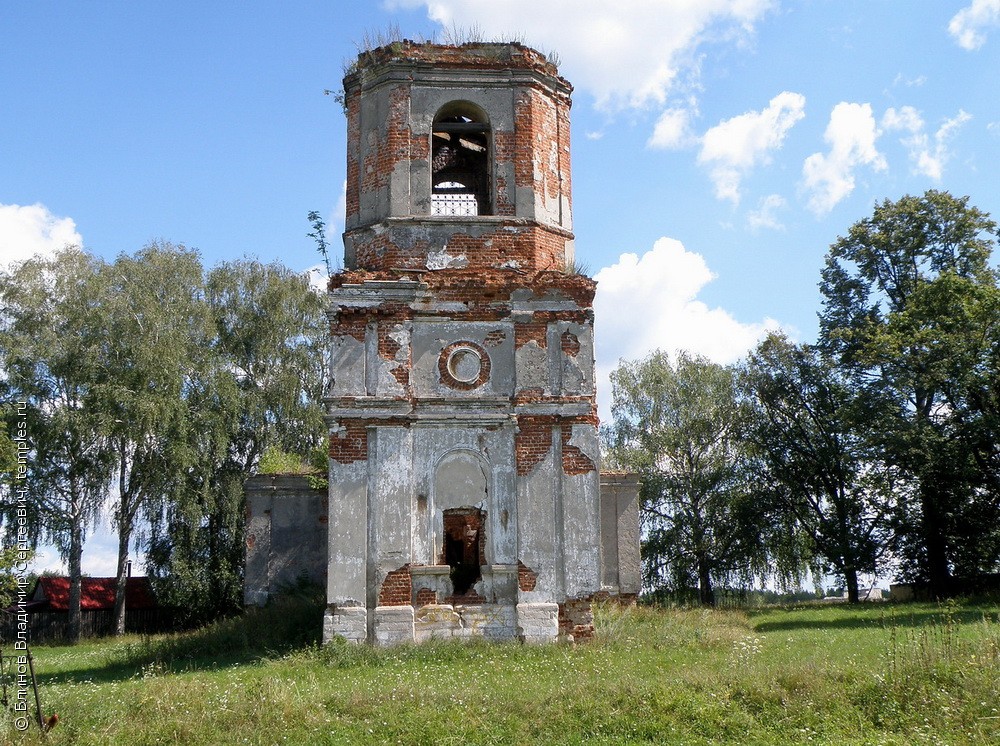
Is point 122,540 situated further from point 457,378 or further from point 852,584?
point 852,584

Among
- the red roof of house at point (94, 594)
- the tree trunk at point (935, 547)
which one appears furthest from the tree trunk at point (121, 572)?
the tree trunk at point (935, 547)

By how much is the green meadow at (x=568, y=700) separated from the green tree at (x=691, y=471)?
15956mm

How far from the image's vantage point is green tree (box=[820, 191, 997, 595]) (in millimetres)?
20703

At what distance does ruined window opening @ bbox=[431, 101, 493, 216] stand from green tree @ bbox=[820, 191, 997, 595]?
1048 cm

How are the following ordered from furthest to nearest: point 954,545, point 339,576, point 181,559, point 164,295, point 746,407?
1. point 746,407
2. point 164,295
3. point 181,559
4. point 954,545
5. point 339,576

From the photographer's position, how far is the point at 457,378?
1407cm

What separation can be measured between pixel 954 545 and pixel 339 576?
16.4 meters

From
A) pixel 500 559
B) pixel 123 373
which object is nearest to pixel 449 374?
pixel 500 559

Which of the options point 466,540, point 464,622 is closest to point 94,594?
point 466,540

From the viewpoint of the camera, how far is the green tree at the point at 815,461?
83.5 ft

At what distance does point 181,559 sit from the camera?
24.9 m

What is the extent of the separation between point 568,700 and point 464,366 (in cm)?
586

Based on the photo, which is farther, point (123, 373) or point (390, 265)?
point (123, 373)

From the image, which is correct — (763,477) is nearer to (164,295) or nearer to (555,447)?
(555,447)
